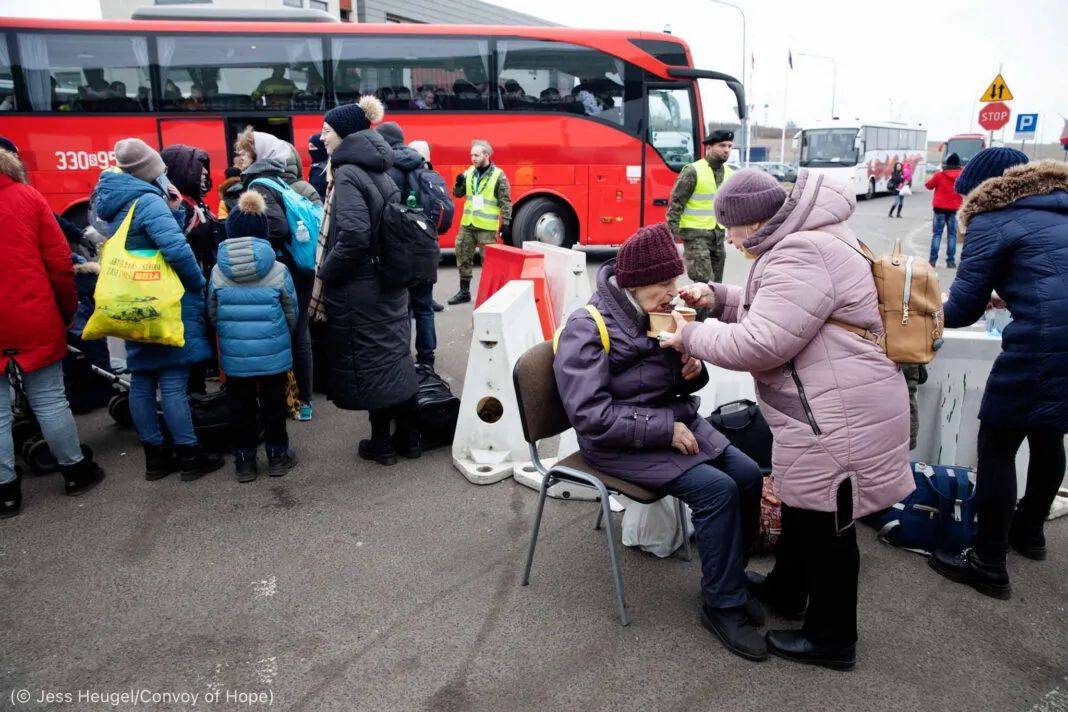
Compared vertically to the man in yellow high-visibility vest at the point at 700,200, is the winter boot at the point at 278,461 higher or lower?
lower

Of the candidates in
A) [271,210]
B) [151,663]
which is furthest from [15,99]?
[151,663]

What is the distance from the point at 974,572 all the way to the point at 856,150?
102 feet

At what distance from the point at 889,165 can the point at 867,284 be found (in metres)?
35.8

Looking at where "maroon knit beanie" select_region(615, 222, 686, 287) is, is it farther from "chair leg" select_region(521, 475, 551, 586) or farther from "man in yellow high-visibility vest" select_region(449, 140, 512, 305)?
"man in yellow high-visibility vest" select_region(449, 140, 512, 305)

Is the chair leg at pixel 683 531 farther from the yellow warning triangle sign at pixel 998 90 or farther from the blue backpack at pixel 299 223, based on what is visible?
the yellow warning triangle sign at pixel 998 90

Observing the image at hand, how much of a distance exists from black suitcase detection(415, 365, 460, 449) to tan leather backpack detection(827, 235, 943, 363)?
282 centimetres

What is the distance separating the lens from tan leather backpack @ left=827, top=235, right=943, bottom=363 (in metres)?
2.51

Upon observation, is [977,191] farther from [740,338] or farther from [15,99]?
[15,99]

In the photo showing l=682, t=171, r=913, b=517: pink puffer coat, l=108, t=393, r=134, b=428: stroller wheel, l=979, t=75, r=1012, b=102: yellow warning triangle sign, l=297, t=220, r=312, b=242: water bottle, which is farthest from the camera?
l=979, t=75, r=1012, b=102: yellow warning triangle sign

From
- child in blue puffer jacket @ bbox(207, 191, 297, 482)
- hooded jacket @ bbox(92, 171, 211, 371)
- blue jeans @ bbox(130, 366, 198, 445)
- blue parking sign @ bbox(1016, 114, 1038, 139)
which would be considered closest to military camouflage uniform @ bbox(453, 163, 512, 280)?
child in blue puffer jacket @ bbox(207, 191, 297, 482)

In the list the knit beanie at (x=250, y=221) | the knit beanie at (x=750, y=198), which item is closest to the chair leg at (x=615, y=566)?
the knit beanie at (x=750, y=198)

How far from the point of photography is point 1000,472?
310 cm

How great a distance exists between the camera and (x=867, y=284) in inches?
97.7

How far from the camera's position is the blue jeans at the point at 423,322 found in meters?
5.91
